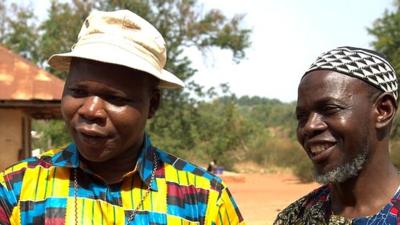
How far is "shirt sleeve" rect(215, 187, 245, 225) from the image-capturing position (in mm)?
2574

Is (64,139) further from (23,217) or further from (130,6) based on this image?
(23,217)

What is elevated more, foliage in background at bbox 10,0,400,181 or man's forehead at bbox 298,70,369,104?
foliage in background at bbox 10,0,400,181

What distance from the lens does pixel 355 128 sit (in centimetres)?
240

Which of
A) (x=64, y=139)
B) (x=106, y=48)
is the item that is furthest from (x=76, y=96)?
(x=64, y=139)

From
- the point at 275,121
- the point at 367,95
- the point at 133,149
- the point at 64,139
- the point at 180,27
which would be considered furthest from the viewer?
the point at 275,121

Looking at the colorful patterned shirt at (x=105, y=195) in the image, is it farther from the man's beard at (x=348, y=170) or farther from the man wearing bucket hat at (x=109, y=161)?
the man's beard at (x=348, y=170)

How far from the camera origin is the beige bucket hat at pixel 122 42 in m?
2.40

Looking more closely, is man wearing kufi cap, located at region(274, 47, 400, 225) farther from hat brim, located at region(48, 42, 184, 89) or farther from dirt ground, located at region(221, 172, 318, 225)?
dirt ground, located at region(221, 172, 318, 225)

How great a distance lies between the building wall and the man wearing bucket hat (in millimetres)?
7009

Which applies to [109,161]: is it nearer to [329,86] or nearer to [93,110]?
[93,110]

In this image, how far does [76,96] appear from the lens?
2.45 metres

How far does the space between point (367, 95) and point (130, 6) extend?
913 inches

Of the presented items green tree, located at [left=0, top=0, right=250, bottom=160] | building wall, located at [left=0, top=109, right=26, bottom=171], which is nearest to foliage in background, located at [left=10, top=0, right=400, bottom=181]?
green tree, located at [left=0, top=0, right=250, bottom=160]

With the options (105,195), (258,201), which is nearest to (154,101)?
(105,195)
